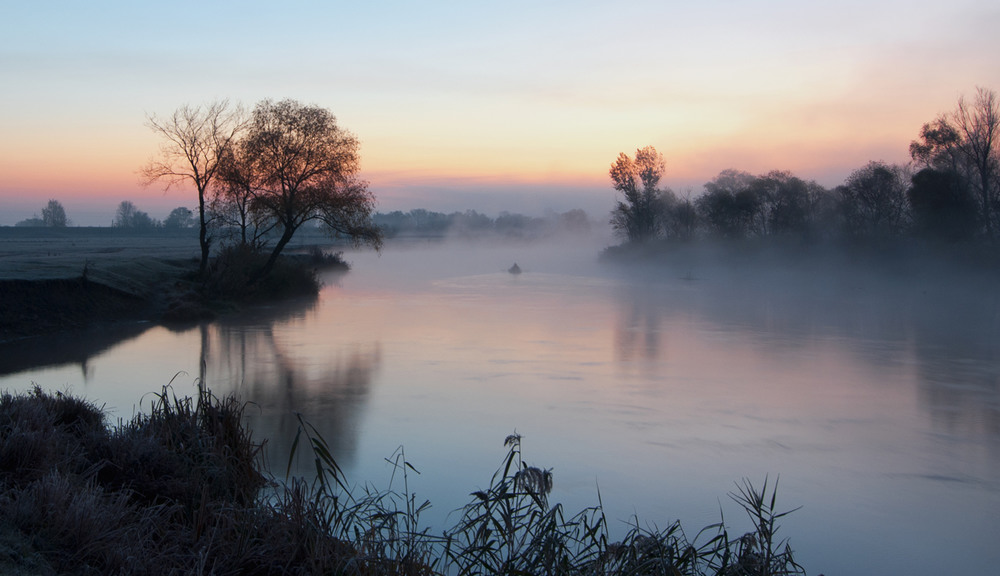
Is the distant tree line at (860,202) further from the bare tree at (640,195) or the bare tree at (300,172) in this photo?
the bare tree at (300,172)

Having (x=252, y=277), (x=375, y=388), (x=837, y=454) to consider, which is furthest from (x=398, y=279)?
(x=837, y=454)

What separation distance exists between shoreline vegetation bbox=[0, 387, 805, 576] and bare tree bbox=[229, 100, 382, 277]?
19909 millimetres

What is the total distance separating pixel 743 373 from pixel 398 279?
2781cm

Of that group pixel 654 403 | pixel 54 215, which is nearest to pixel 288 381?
pixel 654 403

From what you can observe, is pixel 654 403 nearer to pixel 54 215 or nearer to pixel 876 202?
pixel 876 202

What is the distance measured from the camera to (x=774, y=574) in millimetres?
3984

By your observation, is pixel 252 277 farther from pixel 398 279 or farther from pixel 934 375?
pixel 934 375

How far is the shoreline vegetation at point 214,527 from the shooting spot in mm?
3873

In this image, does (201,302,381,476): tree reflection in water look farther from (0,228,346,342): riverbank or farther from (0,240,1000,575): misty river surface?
(0,228,346,342): riverbank

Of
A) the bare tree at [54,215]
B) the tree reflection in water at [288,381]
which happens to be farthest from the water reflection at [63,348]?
the bare tree at [54,215]

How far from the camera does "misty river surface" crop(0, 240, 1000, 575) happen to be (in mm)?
6586

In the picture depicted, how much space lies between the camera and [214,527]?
4414 millimetres

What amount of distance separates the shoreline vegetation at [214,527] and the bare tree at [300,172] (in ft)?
65.3

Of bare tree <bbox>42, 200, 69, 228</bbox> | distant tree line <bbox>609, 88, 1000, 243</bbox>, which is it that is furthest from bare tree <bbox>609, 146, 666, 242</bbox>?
bare tree <bbox>42, 200, 69, 228</bbox>
